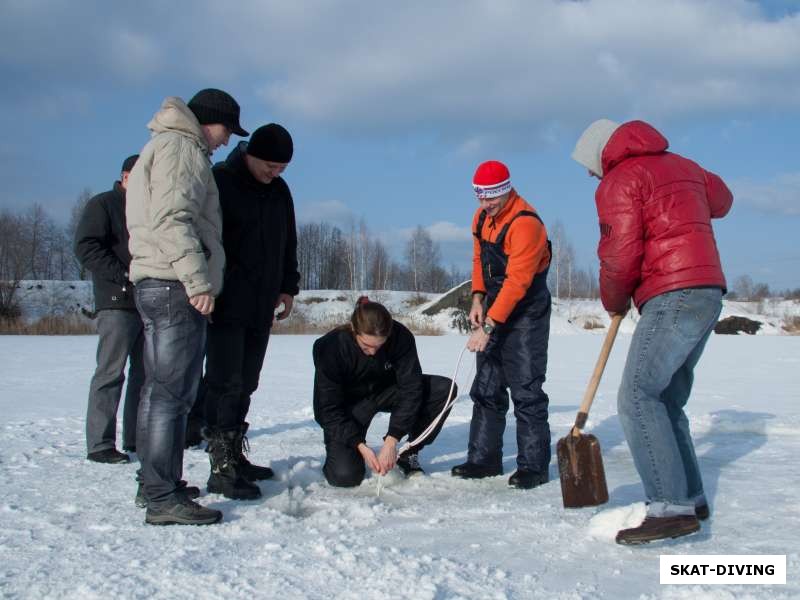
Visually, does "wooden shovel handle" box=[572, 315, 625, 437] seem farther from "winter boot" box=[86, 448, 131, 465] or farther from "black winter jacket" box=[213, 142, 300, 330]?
A: "winter boot" box=[86, 448, 131, 465]

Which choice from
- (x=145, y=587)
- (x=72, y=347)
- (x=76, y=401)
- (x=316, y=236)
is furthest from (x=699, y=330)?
(x=316, y=236)

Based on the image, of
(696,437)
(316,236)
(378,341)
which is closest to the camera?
(378,341)

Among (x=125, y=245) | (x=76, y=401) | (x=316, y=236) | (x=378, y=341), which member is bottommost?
(x=76, y=401)

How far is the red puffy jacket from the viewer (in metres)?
2.99

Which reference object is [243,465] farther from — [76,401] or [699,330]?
[76,401]

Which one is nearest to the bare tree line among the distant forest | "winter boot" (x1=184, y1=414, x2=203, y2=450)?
the distant forest

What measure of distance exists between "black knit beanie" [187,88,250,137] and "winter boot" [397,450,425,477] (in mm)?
2183

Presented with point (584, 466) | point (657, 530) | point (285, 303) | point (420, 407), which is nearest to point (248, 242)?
point (285, 303)

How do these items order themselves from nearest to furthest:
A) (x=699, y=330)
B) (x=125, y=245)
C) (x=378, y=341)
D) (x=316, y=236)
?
(x=699, y=330) < (x=378, y=341) < (x=125, y=245) < (x=316, y=236)

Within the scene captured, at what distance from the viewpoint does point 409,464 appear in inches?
172

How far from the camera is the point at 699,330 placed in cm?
301

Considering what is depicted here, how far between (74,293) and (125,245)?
33.7 meters

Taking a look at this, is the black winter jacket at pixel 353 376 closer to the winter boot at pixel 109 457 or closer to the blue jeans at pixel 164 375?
the blue jeans at pixel 164 375

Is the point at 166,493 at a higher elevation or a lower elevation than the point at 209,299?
lower
